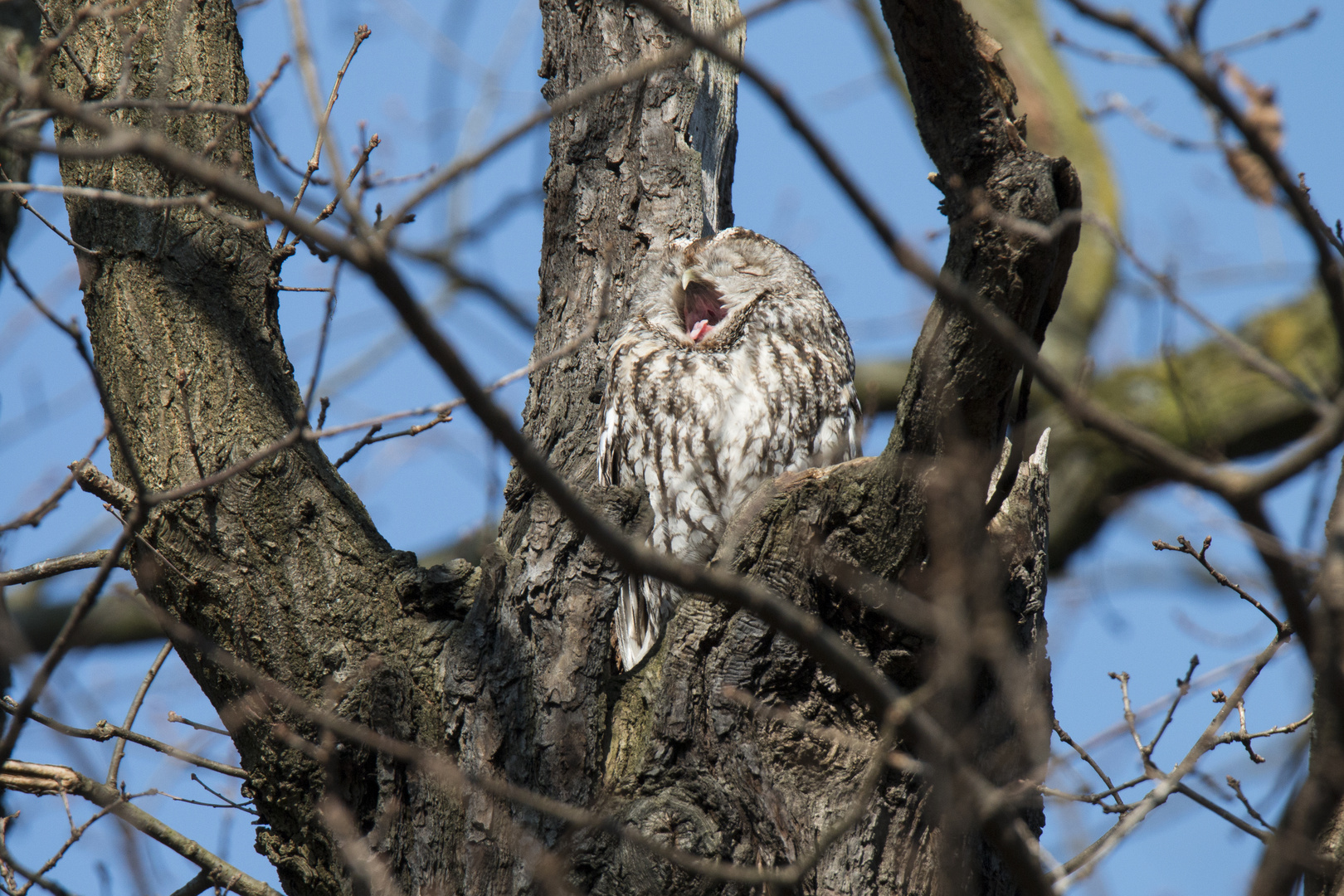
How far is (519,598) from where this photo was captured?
7.75 feet

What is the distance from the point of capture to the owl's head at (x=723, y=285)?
3543mm

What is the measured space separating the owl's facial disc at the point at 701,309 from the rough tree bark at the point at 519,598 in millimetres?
1207

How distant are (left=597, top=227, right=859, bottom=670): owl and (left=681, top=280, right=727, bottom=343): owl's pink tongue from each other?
2.6 inches

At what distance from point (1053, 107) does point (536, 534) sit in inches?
234

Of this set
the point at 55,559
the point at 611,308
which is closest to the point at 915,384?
the point at 611,308

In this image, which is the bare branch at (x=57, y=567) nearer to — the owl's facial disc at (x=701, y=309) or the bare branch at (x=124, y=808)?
the bare branch at (x=124, y=808)

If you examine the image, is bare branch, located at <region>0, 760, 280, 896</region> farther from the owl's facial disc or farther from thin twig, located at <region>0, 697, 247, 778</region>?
the owl's facial disc

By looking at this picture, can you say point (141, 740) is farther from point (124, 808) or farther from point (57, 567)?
point (57, 567)

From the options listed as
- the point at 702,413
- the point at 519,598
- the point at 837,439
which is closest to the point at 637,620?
the point at 702,413

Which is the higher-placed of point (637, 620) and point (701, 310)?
point (701, 310)

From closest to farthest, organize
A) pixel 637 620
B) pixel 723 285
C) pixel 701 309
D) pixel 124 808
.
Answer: pixel 124 808 → pixel 637 620 → pixel 723 285 → pixel 701 309

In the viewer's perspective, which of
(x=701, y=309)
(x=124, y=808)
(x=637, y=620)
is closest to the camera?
(x=124, y=808)

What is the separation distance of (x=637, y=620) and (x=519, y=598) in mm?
1060

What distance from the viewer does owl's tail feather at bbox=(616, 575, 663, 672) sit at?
10.9 ft
